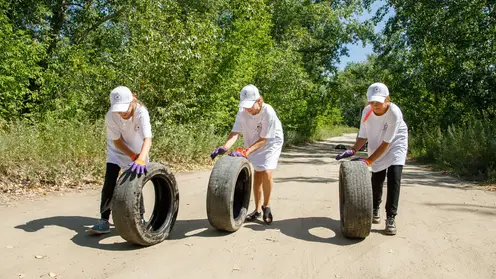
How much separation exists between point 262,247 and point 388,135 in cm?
202

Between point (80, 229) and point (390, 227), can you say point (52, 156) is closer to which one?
point (80, 229)

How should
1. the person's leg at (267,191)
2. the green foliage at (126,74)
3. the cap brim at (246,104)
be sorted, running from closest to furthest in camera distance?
the cap brim at (246,104) < the person's leg at (267,191) < the green foliage at (126,74)

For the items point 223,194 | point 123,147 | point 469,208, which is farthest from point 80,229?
point 469,208

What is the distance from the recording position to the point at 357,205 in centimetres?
479

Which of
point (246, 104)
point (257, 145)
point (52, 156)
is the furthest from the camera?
point (52, 156)

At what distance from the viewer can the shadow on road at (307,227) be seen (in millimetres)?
4947

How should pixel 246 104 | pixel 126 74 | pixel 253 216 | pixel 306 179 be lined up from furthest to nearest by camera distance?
1. pixel 126 74
2. pixel 306 179
3. pixel 253 216
4. pixel 246 104

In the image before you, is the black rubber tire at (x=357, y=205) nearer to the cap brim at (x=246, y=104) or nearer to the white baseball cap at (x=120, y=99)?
the cap brim at (x=246, y=104)

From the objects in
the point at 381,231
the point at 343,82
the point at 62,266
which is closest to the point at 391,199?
the point at 381,231

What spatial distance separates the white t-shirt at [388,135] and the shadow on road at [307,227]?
95 cm

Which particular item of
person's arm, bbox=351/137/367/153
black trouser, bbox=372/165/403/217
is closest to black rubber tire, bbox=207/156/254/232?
person's arm, bbox=351/137/367/153

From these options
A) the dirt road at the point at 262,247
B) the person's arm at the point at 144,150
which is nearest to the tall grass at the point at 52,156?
the dirt road at the point at 262,247

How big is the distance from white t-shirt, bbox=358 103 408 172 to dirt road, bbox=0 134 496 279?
2.85 feet

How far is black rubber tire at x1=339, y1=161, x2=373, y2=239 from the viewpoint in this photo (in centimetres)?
477
